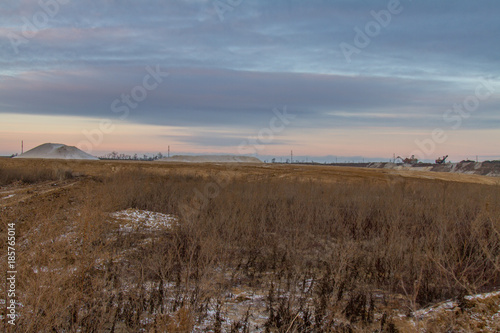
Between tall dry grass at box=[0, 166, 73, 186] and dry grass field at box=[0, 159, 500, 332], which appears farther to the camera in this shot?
tall dry grass at box=[0, 166, 73, 186]

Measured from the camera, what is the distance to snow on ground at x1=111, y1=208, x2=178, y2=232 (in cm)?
1133

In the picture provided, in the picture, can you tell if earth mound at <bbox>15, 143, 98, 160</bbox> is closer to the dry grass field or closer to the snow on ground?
the snow on ground

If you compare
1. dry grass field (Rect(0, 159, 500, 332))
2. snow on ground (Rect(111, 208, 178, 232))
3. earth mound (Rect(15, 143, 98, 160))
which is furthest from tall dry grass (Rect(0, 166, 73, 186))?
earth mound (Rect(15, 143, 98, 160))

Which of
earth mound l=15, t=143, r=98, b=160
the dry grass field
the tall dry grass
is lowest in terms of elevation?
the dry grass field

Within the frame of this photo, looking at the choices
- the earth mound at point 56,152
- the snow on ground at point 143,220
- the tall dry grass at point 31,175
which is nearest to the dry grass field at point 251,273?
the snow on ground at point 143,220

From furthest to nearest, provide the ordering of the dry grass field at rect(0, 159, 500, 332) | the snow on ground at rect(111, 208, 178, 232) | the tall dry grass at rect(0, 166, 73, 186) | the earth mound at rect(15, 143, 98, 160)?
the earth mound at rect(15, 143, 98, 160) < the tall dry grass at rect(0, 166, 73, 186) < the snow on ground at rect(111, 208, 178, 232) < the dry grass field at rect(0, 159, 500, 332)

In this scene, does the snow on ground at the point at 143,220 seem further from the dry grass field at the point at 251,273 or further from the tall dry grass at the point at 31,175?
the tall dry grass at the point at 31,175

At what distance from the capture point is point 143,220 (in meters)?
12.2

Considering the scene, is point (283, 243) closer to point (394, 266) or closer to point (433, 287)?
Result: point (394, 266)

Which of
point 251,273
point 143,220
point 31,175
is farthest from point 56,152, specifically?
point 251,273

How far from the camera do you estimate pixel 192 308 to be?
5242 mm

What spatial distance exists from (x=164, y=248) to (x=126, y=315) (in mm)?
3274

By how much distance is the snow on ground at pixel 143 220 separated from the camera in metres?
11.3

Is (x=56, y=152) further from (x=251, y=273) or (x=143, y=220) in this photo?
(x=251, y=273)
